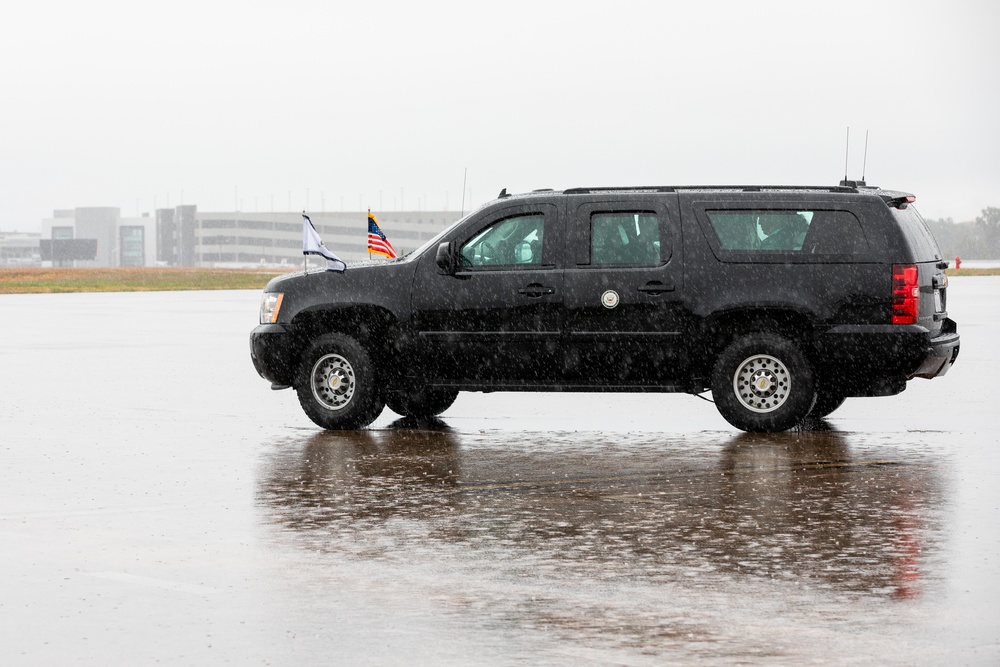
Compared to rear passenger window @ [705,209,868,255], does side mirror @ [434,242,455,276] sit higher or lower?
lower

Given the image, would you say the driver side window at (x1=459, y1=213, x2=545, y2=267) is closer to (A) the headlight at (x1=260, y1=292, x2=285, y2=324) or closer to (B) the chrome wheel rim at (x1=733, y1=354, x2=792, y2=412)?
(A) the headlight at (x1=260, y1=292, x2=285, y2=324)

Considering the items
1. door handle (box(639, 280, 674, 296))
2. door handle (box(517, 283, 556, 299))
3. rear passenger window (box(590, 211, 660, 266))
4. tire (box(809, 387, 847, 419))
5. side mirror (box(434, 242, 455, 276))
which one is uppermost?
rear passenger window (box(590, 211, 660, 266))

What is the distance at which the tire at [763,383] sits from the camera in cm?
1355

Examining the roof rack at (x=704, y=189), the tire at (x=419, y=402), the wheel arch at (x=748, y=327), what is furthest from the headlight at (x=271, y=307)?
the wheel arch at (x=748, y=327)

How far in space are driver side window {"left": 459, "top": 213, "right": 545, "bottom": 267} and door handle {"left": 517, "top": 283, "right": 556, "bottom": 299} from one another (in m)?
0.29

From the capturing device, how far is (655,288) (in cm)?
1358

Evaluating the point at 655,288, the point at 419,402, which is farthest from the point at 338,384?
the point at 655,288

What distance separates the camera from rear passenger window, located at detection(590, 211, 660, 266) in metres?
13.8

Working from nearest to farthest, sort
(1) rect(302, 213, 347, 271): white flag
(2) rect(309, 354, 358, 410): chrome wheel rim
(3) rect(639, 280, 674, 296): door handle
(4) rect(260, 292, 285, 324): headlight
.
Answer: (3) rect(639, 280, 674, 296): door handle, (2) rect(309, 354, 358, 410): chrome wheel rim, (4) rect(260, 292, 285, 324): headlight, (1) rect(302, 213, 347, 271): white flag

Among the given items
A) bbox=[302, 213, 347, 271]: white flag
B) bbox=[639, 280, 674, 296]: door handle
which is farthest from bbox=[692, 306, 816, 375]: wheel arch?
bbox=[302, 213, 347, 271]: white flag

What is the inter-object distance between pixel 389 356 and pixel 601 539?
5.80 meters

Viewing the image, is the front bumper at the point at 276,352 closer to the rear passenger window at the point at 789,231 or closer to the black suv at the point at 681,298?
the black suv at the point at 681,298

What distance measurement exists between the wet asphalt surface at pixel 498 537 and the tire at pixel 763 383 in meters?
0.28

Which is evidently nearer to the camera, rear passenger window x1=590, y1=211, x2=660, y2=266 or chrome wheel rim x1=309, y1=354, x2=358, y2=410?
rear passenger window x1=590, y1=211, x2=660, y2=266
